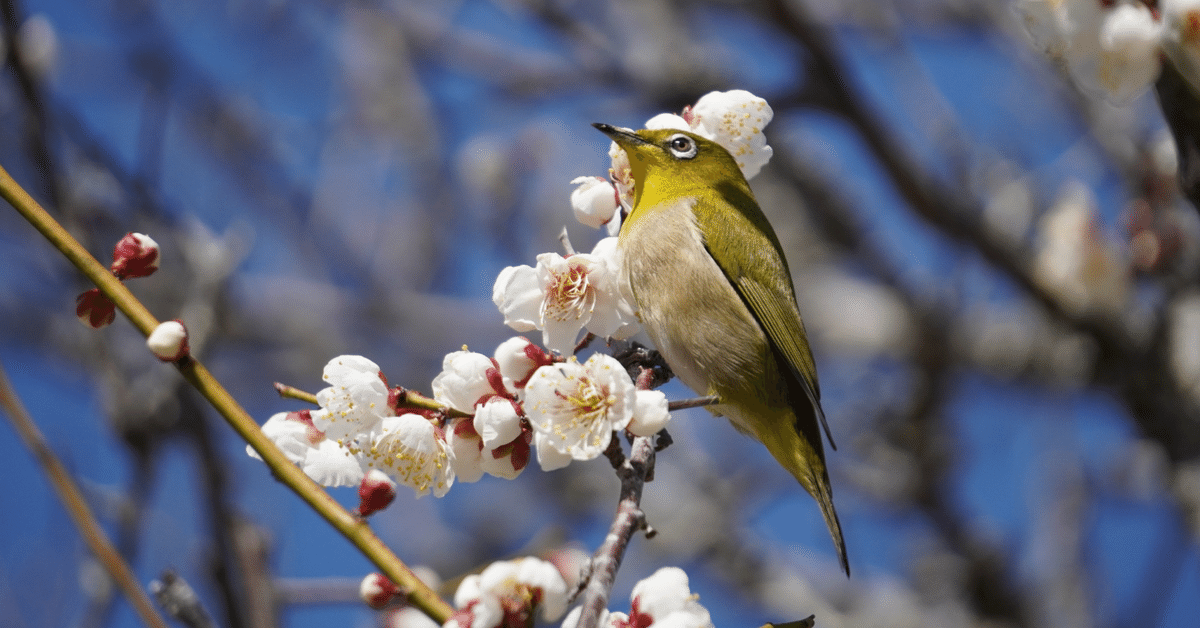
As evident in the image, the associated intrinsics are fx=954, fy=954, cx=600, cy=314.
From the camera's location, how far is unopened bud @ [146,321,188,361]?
47.0 inches

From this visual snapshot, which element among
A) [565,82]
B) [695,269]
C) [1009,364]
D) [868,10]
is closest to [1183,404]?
[1009,364]

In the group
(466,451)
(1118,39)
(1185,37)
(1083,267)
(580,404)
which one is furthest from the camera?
(1083,267)

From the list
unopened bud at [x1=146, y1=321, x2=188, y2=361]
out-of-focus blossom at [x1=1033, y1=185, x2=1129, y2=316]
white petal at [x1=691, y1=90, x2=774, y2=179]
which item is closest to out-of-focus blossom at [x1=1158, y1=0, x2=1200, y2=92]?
white petal at [x1=691, y1=90, x2=774, y2=179]

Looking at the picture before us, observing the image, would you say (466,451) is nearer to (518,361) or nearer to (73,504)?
(518,361)

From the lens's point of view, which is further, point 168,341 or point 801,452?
point 801,452

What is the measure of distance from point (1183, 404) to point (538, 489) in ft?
15.5

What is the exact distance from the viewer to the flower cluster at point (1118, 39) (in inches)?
75.4

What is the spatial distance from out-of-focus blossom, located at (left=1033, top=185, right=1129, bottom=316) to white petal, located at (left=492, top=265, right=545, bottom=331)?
3.62 m

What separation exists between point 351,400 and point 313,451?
145 millimetres

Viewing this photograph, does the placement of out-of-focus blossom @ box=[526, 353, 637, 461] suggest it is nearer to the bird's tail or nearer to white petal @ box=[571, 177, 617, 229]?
white petal @ box=[571, 177, 617, 229]

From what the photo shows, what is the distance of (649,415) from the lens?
1.41 meters

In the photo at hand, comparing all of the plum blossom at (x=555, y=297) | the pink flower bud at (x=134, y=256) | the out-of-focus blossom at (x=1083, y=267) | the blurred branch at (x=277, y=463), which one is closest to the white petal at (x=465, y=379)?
the plum blossom at (x=555, y=297)

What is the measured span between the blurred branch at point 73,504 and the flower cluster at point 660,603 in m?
0.72

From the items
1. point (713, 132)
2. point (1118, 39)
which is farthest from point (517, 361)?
point (1118, 39)
